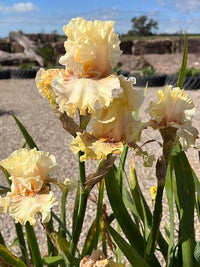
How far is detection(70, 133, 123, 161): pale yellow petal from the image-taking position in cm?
53

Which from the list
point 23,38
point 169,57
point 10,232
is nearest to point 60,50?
point 23,38

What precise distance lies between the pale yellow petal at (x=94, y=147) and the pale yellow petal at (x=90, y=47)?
11cm

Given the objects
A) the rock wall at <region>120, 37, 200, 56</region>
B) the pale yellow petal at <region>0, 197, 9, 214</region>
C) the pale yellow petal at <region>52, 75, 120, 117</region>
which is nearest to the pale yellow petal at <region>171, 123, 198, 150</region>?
the pale yellow petal at <region>52, 75, 120, 117</region>

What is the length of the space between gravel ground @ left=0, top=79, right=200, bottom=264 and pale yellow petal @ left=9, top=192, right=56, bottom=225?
135cm

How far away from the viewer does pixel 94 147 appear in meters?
0.53

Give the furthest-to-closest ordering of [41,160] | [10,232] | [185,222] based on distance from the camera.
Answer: [10,232]
[185,222]
[41,160]

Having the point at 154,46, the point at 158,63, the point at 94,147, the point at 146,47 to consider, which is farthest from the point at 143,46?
the point at 94,147

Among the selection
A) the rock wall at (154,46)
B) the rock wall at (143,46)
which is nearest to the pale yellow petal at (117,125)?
A: the rock wall at (143,46)

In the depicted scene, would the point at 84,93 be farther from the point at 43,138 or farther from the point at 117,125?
the point at 43,138

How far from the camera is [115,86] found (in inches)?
19.5

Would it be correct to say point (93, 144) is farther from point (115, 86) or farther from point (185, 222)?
point (185, 222)

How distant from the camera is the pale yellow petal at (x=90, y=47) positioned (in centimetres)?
52

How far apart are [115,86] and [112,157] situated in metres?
0.14

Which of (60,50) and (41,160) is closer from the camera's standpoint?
(41,160)
